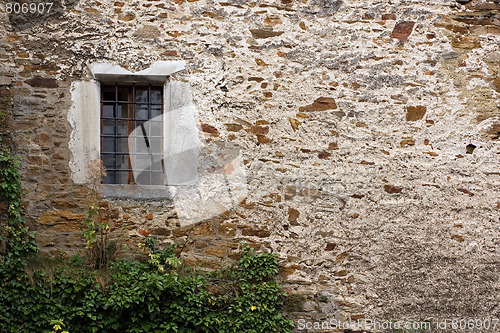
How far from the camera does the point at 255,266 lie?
18.1 feet

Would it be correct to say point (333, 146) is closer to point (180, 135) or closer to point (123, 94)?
point (180, 135)

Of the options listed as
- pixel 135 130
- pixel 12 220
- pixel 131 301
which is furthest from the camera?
pixel 135 130

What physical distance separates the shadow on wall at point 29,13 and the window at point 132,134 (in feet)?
2.83

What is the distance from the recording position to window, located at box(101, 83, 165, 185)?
18.7ft

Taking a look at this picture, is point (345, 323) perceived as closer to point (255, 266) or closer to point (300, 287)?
point (300, 287)

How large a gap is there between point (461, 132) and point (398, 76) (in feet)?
2.78

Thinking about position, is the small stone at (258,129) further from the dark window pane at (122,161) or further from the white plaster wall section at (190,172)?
the dark window pane at (122,161)

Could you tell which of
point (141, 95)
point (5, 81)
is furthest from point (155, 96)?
point (5, 81)

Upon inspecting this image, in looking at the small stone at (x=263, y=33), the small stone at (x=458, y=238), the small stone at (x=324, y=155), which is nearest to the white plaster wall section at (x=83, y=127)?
the small stone at (x=263, y=33)

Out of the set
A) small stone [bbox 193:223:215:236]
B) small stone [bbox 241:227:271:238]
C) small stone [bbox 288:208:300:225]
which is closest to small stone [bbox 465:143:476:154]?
small stone [bbox 288:208:300:225]

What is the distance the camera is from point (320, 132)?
578 cm

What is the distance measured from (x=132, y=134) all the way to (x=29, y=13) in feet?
4.93

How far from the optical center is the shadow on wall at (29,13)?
18.4 ft

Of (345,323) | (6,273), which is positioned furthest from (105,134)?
(345,323)
